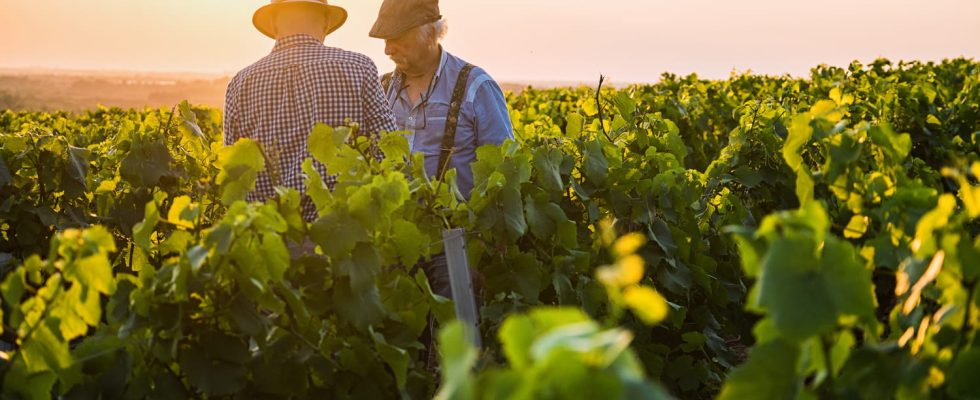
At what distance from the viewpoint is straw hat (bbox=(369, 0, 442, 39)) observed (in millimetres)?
4305

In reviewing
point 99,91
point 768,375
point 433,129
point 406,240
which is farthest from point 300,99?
point 99,91

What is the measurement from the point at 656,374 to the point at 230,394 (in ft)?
7.00

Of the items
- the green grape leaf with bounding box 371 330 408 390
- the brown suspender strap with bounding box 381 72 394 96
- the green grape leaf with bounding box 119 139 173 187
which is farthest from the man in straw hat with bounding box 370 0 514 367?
the green grape leaf with bounding box 371 330 408 390

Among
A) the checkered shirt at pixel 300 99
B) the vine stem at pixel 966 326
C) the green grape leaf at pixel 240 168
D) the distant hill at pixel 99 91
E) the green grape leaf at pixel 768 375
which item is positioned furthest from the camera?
the distant hill at pixel 99 91

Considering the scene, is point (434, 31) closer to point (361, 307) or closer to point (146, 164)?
point (146, 164)

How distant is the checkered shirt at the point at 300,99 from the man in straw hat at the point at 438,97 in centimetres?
54

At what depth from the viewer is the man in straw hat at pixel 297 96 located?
144 inches

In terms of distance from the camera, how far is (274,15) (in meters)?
3.94

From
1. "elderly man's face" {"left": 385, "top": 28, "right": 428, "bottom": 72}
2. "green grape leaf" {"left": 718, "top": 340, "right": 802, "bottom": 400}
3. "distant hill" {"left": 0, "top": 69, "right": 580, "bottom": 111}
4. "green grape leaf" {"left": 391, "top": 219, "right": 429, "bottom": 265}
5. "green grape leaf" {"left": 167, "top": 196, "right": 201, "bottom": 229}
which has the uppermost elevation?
"elderly man's face" {"left": 385, "top": 28, "right": 428, "bottom": 72}

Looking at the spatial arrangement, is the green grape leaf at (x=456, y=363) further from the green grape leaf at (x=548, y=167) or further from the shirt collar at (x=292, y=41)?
the shirt collar at (x=292, y=41)

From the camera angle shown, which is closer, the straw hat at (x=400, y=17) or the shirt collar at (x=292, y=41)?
the shirt collar at (x=292, y=41)

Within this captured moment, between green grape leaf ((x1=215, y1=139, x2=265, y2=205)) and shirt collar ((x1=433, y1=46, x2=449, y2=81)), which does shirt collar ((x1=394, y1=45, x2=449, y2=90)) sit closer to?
shirt collar ((x1=433, y1=46, x2=449, y2=81))

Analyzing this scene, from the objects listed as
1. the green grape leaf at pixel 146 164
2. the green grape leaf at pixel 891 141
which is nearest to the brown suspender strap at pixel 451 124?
the green grape leaf at pixel 146 164

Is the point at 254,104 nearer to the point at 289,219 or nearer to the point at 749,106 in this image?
the point at 289,219
